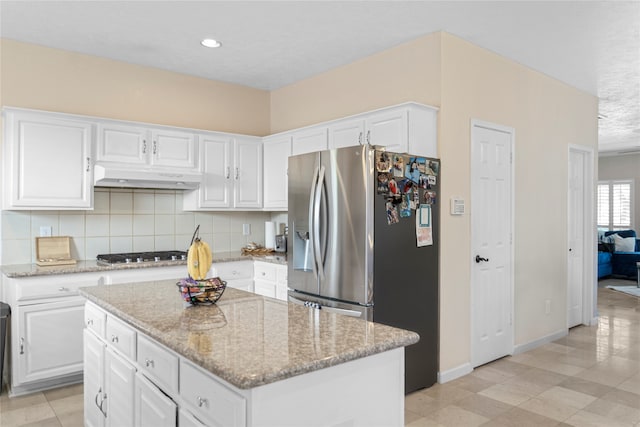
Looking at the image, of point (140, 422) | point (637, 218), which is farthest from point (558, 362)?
point (637, 218)

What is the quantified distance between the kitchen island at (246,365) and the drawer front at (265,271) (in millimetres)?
1962

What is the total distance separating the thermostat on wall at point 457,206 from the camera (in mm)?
3650

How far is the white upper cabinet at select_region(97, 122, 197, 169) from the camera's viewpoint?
3.90 metres

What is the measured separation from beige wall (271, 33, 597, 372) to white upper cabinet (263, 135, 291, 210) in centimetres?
39

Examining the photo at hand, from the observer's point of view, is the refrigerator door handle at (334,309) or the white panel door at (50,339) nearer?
the refrigerator door handle at (334,309)

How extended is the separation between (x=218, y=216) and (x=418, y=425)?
2.95 m

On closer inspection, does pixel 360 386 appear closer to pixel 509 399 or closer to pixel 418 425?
pixel 418 425

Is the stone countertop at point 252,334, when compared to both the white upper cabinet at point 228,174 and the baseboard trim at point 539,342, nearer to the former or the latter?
the white upper cabinet at point 228,174

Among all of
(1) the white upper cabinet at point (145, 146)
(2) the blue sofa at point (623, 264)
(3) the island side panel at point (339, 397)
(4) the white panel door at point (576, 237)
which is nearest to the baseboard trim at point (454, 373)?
(3) the island side panel at point (339, 397)

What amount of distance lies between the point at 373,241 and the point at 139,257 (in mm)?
2133

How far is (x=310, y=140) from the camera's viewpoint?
4.31m

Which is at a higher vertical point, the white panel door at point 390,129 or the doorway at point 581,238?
the white panel door at point 390,129

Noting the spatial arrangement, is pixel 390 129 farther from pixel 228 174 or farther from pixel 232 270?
pixel 232 270

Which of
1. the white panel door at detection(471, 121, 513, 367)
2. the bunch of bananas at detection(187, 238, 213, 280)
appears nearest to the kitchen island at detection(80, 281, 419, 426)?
the bunch of bananas at detection(187, 238, 213, 280)
